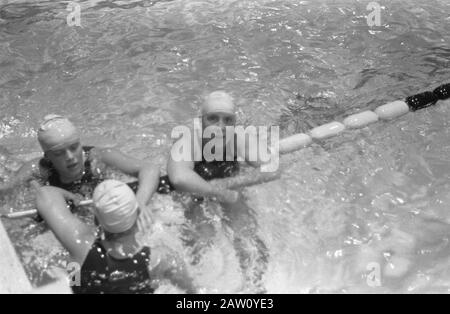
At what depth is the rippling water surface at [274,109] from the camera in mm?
4277

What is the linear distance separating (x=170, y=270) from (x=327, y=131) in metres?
2.87

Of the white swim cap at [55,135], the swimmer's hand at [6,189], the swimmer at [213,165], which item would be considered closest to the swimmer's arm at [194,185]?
the swimmer at [213,165]

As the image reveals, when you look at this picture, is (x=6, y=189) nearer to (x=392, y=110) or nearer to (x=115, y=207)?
(x=115, y=207)

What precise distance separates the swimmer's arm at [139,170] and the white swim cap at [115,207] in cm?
75

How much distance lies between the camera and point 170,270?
3.60 metres

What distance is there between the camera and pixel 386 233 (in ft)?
15.1

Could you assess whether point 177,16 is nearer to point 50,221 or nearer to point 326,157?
point 326,157

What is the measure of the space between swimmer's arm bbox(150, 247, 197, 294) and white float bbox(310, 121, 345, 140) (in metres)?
2.55

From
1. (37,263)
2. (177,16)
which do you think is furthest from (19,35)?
(37,263)

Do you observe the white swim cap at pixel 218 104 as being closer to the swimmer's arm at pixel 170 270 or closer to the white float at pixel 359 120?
the swimmer's arm at pixel 170 270

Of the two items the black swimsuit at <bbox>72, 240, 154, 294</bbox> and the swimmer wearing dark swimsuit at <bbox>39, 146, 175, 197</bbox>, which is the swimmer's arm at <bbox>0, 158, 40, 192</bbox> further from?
the black swimsuit at <bbox>72, 240, 154, 294</bbox>

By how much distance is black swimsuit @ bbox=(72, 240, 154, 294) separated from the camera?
3377mm

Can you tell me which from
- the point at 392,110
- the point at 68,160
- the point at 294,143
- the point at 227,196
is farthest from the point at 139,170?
the point at 392,110

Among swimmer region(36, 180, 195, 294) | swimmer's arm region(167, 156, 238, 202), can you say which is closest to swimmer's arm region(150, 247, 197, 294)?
swimmer region(36, 180, 195, 294)
